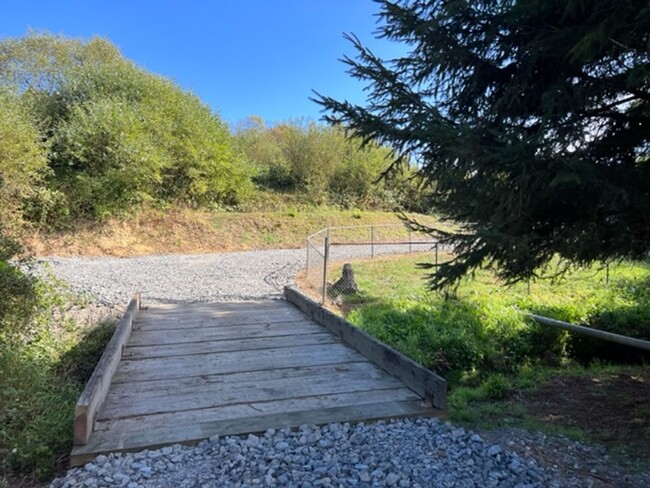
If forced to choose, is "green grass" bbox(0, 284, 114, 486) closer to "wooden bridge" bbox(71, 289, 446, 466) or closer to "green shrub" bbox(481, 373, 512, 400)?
"wooden bridge" bbox(71, 289, 446, 466)

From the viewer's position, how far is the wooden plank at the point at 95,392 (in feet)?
6.31

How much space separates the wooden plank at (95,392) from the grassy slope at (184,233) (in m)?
8.92

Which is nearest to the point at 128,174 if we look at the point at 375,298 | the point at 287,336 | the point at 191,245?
the point at 191,245

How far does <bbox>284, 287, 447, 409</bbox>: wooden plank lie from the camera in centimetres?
243

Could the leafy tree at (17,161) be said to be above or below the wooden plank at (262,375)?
above

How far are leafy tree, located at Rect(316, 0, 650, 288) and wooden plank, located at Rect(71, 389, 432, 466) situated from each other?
3.23 feet

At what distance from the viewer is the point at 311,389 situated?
2684mm

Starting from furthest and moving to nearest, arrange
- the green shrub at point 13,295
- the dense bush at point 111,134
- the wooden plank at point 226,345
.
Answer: the dense bush at point 111,134, the green shrub at point 13,295, the wooden plank at point 226,345

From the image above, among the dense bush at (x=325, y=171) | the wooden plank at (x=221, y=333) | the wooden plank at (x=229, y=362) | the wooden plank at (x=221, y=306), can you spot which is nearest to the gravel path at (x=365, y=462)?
the wooden plank at (x=229, y=362)

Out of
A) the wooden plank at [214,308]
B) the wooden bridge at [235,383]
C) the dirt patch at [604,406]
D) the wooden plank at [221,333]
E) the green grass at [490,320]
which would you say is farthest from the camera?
the green grass at [490,320]

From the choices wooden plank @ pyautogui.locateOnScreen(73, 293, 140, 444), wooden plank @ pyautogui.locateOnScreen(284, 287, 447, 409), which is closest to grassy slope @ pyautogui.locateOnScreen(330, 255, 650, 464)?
wooden plank @ pyautogui.locateOnScreen(284, 287, 447, 409)

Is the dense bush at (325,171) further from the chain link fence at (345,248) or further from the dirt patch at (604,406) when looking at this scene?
the dirt patch at (604,406)

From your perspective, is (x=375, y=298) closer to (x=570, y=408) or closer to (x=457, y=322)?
(x=457, y=322)

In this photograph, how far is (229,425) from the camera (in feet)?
7.07
